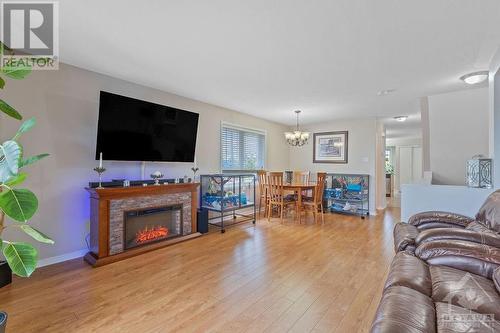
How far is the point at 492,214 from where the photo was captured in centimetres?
196

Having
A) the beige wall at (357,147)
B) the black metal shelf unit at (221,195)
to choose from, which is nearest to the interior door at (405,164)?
the beige wall at (357,147)

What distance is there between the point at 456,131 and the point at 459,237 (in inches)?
114

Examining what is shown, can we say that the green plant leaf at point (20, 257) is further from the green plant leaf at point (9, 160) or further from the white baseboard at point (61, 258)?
the white baseboard at point (61, 258)

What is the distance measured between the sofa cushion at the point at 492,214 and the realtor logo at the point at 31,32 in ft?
11.8

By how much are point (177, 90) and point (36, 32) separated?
1.82m

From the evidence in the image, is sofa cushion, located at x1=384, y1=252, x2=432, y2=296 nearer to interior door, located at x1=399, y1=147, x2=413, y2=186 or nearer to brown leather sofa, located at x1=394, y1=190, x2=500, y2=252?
brown leather sofa, located at x1=394, y1=190, x2=500, y2=252

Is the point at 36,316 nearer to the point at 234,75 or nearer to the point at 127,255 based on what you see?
the point at 127,255

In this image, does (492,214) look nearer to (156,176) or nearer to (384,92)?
(384,92)

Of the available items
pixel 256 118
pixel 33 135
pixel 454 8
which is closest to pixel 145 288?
pixel 33 135

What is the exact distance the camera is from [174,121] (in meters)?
3.69

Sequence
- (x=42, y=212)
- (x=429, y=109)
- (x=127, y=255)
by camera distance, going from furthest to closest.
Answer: (x=429, y=109) < (x=127, y=255) < (x=42, y=212)

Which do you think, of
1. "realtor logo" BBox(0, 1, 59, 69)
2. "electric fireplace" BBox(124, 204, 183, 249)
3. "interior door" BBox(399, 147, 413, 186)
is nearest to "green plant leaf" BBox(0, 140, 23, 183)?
"realtor logo" BBox(0, 1, 59, 69)

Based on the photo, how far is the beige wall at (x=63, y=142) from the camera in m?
2.63

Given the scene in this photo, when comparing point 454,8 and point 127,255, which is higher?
point 454,8
